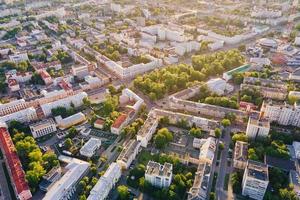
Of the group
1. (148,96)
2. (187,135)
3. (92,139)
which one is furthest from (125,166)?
(148,96)

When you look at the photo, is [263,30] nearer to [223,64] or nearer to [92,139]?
[223,64]

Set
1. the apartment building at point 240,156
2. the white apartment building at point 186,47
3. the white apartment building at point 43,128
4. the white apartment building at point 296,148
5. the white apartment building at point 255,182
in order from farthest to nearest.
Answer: the white apartment building at point 186,47 < the white apartment building at point 43,128 < the white apartment building at point 296,148 < the apartment building at point 240,156 < the white apartment building at point 255,182

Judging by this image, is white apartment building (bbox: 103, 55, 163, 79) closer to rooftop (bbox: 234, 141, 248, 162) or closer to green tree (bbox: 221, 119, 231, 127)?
green tree (bbox: 221, 119, 231, 127)

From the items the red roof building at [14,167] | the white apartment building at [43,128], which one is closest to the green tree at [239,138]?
the white apartment building at [43,128]

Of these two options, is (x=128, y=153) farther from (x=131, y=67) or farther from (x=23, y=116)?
(x=131, y=67)

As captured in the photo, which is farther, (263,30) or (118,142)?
(263,30)

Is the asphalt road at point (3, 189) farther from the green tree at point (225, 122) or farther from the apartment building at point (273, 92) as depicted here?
the apartment building at point (273, 92)
